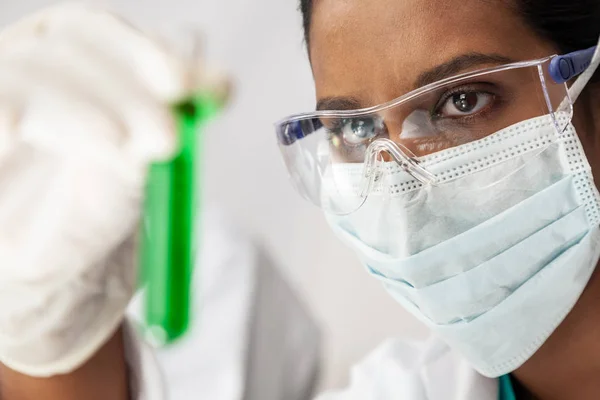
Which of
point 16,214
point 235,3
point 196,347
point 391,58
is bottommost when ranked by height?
point 196,347

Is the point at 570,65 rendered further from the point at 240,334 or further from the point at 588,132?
the point at 240,334

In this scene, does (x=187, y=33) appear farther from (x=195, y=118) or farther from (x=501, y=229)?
(x=501, y=229)

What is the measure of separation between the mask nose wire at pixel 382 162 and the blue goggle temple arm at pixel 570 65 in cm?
21

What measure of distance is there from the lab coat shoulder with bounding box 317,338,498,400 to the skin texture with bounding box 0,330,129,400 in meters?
0.51

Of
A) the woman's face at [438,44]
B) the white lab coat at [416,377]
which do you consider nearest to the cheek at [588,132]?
the woman's face at [438,44]

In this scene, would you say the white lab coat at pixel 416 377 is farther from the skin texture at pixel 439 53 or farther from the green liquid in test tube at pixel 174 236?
the green liquid in test tube at pixel 174 236

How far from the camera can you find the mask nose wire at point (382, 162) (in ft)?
2.56

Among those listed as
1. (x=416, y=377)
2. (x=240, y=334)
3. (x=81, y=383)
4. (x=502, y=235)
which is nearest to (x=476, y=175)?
(x=502, y=235)

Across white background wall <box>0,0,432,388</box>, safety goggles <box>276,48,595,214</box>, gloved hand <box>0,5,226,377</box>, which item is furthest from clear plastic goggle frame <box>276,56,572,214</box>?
white background wall <box>0,0,432,388</box>

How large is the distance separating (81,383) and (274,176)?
35.9 inches

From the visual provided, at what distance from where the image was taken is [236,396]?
1249 mm

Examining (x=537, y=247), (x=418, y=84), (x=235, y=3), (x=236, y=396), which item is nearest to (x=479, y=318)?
(x=537, y=247)

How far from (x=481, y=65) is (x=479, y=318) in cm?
36

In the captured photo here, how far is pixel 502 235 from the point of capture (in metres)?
0.77
